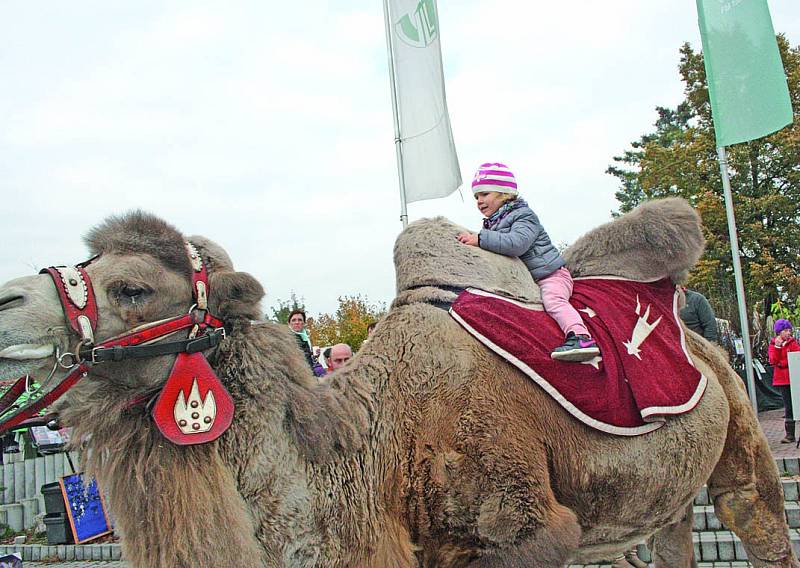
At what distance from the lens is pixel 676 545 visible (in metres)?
4.62

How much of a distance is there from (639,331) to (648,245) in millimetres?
603

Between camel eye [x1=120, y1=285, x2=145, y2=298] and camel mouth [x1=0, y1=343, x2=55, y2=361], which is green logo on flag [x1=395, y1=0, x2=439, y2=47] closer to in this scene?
camel eye [x1=120, y1=285, x2=145, y2=298]

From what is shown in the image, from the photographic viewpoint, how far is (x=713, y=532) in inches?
254

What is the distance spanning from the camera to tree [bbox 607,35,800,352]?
24.8 meters

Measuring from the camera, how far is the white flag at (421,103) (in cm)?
819

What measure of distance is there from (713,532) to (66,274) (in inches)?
243

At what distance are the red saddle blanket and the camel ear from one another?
94cm

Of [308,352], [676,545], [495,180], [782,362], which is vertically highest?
[495,180]

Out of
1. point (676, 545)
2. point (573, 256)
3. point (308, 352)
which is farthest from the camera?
point (308, 352)

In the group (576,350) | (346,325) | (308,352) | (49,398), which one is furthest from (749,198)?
(49,398)

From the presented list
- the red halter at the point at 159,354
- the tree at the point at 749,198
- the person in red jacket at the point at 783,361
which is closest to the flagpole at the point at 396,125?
the red halter at the point at 159,354

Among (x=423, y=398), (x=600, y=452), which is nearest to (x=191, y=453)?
(x=423, y=398)

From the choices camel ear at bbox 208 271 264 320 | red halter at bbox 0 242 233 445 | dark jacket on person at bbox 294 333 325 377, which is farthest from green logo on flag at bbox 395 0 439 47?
red halter at bbox 0 242 233 445

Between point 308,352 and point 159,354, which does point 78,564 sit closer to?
point 308,352
